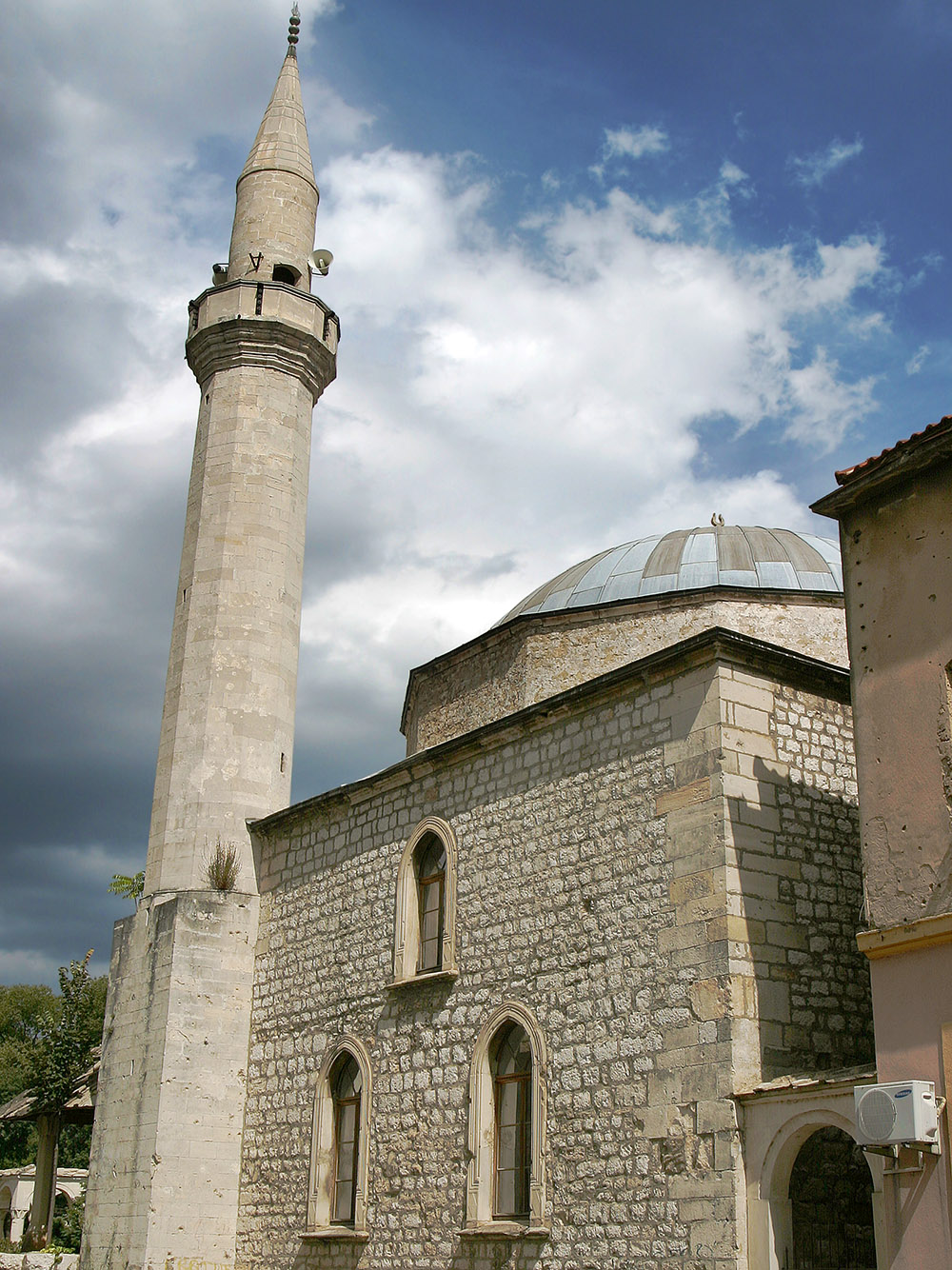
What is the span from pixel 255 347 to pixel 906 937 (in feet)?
36.6

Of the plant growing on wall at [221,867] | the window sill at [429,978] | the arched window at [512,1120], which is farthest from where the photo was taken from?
the plant growing on wall at [221,867]

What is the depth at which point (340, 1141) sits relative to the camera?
437 inches

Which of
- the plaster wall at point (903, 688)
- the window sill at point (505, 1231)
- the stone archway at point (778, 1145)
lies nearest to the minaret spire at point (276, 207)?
the plaster wall at point (903, 688)

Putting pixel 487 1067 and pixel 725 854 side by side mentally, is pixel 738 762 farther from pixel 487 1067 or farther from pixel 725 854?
pixel 487 1067

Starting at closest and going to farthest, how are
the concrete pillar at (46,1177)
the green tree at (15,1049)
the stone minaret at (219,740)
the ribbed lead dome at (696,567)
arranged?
the stone minaret at (219,740), the ribbed lead dome at (696,567), the concrete pillar at (46,1177), the green tree at (15,1049)

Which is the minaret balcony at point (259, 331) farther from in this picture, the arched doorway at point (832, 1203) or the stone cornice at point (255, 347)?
the arched doorway at point (832, 1203)

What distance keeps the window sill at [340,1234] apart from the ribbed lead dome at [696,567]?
663 cm

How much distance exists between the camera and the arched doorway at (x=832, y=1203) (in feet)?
25.4

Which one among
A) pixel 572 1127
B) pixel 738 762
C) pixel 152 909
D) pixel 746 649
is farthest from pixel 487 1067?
pixel 152 909

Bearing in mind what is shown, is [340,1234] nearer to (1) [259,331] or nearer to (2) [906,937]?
(2) [906,937]

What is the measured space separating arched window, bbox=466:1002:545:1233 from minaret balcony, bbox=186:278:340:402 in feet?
29.1

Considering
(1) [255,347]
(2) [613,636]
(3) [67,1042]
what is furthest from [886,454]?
(3) [67,1042]

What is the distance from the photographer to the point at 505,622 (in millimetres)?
14383

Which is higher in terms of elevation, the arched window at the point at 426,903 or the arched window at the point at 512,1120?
the arched window at the point at 426,903
